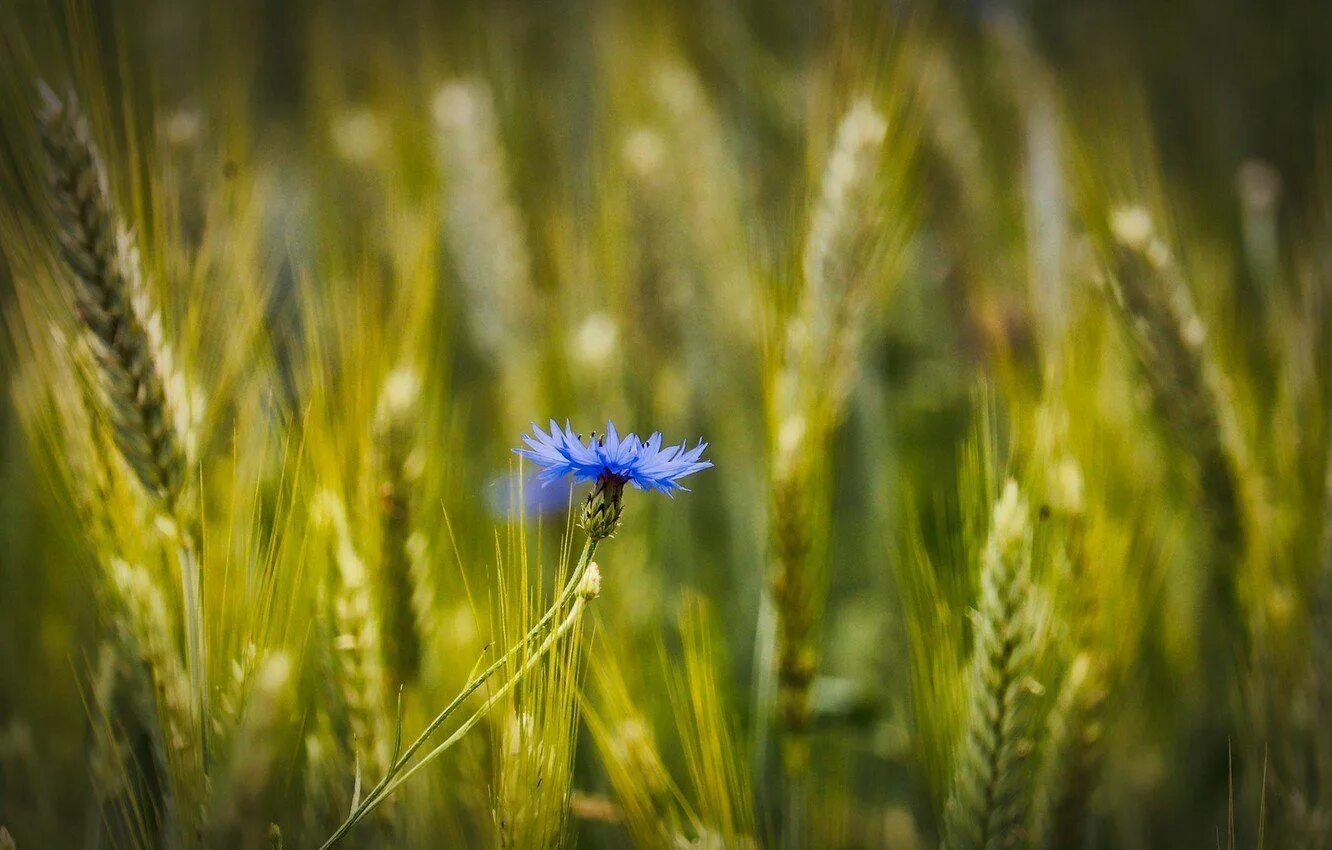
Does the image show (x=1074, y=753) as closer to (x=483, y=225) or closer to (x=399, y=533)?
(x=399, y=533)

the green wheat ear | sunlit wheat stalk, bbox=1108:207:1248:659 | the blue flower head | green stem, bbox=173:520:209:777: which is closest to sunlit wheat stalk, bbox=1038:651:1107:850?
the green wheat ear

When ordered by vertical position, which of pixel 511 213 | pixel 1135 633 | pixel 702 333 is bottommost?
pixel 1135 633

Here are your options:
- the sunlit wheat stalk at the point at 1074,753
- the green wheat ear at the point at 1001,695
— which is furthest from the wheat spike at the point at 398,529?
the sunlit wheat stalk at the point at 1074,753

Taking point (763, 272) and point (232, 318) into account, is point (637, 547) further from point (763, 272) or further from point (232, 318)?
point (232, 318)

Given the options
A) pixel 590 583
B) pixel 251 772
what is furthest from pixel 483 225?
pixel 251 772

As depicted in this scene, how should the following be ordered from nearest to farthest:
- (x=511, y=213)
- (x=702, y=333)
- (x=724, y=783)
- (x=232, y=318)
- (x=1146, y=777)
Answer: (x=724, y=783)
(x=232, y=318)
(x=1146, y=777)
(x=511, y=213)
(x=702, y=333)

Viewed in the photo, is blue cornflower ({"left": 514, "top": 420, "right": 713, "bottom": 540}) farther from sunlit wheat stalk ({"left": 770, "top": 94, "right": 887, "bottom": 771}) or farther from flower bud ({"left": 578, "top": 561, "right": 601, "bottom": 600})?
sunlit wheat stalk ({"left": 770, "top": 94, "right": 887, "bottom": 771})

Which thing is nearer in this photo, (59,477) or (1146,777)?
(59,477)

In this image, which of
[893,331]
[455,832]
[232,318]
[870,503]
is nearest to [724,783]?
[455,832]
